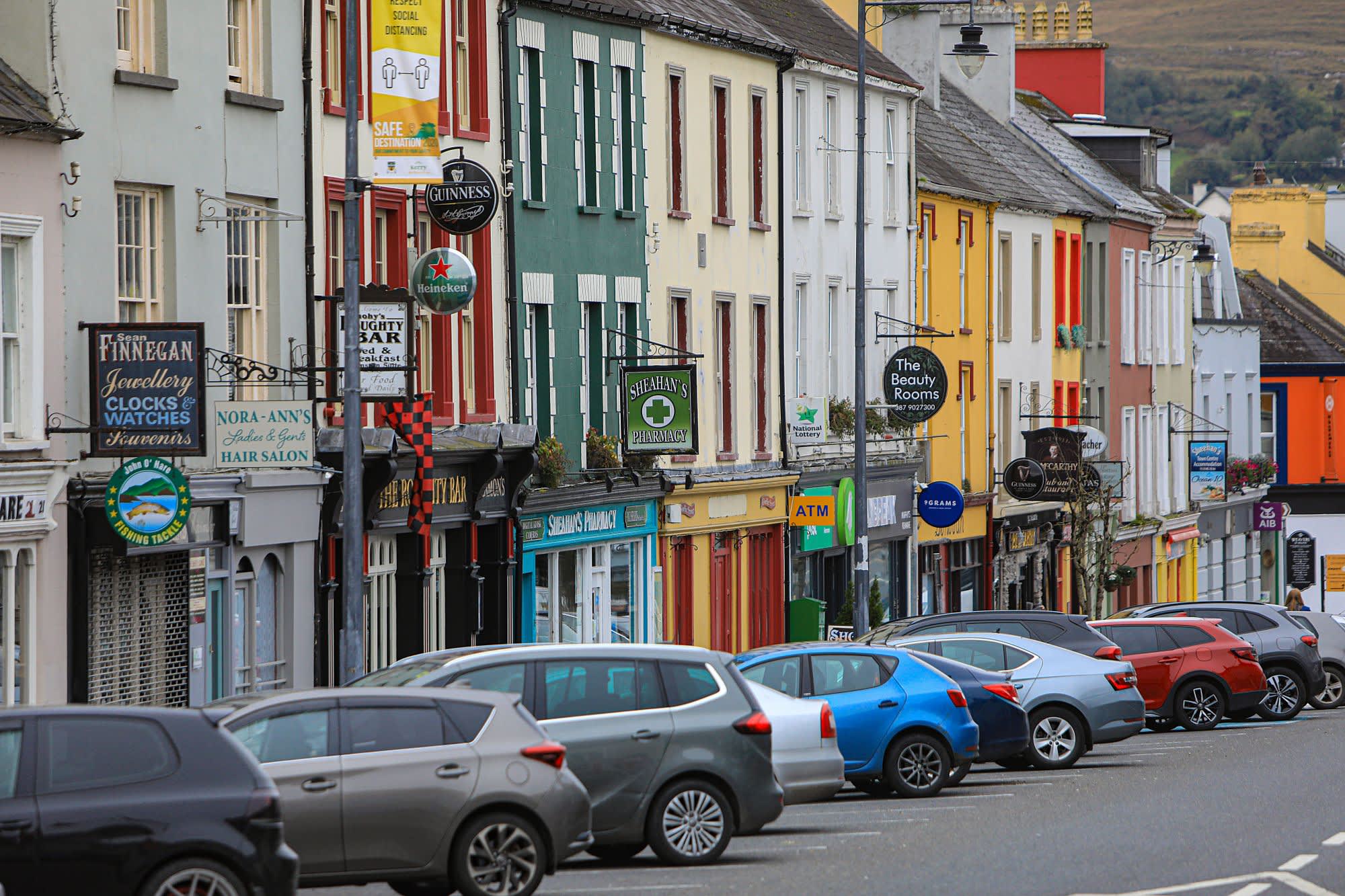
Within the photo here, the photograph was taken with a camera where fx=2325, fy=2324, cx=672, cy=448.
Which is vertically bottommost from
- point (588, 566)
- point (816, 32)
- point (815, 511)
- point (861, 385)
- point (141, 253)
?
point (588, 566)

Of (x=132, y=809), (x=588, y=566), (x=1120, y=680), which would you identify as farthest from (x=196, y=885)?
(x=588, y=566)

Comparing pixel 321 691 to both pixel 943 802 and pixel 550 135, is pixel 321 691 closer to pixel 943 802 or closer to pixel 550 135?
pixel 943 802

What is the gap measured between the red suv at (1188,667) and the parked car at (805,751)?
11.6 m

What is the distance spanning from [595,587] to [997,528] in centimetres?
1830

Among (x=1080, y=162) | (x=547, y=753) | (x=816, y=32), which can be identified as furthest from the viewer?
(x=1080, y=162)

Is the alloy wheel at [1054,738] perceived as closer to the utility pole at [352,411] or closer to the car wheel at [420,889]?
the utility pole at [352,411]

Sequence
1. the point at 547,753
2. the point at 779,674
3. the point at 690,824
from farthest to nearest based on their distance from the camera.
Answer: the point at 779,674 < the point at 690,824 < the point at 547,753

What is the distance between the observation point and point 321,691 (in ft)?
47.3

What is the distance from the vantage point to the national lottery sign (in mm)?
24141

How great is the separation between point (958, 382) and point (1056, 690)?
71.1 ft

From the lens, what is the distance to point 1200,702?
98.8 ft

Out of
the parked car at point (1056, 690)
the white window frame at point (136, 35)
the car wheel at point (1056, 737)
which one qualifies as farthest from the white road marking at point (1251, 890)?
the white window frame at point (136, 35)

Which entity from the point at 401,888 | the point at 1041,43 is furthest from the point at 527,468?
the point at 1041,43

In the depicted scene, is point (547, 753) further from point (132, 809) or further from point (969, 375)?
point (969, 375)
